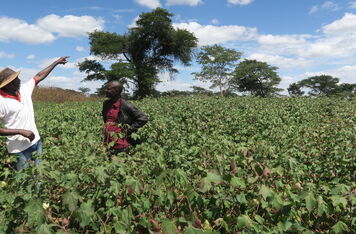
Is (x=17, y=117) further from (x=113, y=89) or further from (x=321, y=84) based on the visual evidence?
(x=321, y=84)

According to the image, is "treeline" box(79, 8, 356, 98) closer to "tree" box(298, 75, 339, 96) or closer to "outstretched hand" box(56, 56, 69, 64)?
"tree" box(298, 75, 339, 96)

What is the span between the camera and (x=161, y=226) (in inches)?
71.3

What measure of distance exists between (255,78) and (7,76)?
5320 cm

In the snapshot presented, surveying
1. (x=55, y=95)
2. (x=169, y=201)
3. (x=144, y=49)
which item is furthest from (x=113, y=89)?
(x=144, y=49)

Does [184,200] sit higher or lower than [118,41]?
lower

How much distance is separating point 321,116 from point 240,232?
29.3 feet

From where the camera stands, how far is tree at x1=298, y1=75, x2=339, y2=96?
177ft

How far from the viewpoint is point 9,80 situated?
3549 mm

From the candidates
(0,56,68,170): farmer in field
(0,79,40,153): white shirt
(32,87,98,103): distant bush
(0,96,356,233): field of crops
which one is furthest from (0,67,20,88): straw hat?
(32,87,98,103): distant bush

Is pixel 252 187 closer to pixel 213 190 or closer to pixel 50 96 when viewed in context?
pixel 213 190

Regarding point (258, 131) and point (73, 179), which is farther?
point (258, 131)

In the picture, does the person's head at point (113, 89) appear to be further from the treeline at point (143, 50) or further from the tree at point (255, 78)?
the tree at point (255, 78)

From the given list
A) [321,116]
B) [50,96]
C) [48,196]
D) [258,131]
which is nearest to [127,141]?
[48,196]

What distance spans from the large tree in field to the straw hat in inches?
1170
